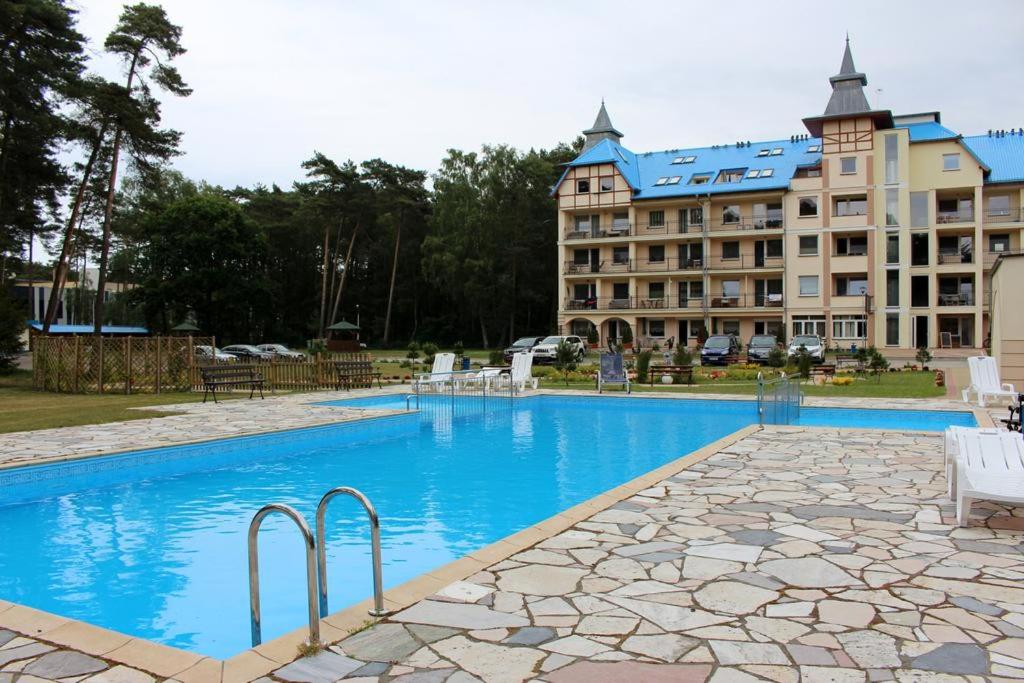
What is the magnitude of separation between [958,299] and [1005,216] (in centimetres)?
532

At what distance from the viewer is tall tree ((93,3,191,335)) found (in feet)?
102

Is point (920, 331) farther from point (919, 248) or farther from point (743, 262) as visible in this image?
point (743, 262)

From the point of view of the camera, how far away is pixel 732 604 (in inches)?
157

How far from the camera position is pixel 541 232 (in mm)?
54031

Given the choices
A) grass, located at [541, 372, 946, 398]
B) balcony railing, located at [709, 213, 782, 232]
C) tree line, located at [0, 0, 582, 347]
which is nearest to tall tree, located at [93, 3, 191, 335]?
tree line, located at [0, 0, 582, 347]

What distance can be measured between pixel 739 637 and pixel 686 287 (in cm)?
4293

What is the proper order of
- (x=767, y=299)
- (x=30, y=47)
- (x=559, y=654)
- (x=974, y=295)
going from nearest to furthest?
(x=559, y=654) → (x=30, y=47) → (x=974, y=295) → (x=767, y=299)

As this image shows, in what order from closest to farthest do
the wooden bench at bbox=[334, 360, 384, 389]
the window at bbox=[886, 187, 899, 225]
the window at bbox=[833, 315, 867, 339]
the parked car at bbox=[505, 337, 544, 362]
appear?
the wooden bench at bbox=[334, 360, 384, 389] → the parked car at bbox=[505, 337, 544, 362] → the window at bbox=[886, 187, 899, 225] → the window at bbox=[833, 315, 867, 339]

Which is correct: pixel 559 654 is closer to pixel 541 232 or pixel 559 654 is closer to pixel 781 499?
pixel 781 499

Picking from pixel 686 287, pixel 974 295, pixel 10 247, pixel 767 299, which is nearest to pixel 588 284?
pixel 686 287

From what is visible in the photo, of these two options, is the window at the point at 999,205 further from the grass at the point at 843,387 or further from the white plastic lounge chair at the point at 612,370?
the white plastic lounge chair at the point at 612,370

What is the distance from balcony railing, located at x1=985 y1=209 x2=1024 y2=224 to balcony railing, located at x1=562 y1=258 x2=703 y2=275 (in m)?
15.0

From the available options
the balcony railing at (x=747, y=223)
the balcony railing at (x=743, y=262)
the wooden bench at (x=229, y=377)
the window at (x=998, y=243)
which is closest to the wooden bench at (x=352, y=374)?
the wooden bench at (x=229, y=377)

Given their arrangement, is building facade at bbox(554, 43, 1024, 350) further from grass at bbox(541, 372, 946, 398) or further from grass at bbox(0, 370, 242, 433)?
grass at bbox(0, 370, 242, 433)
